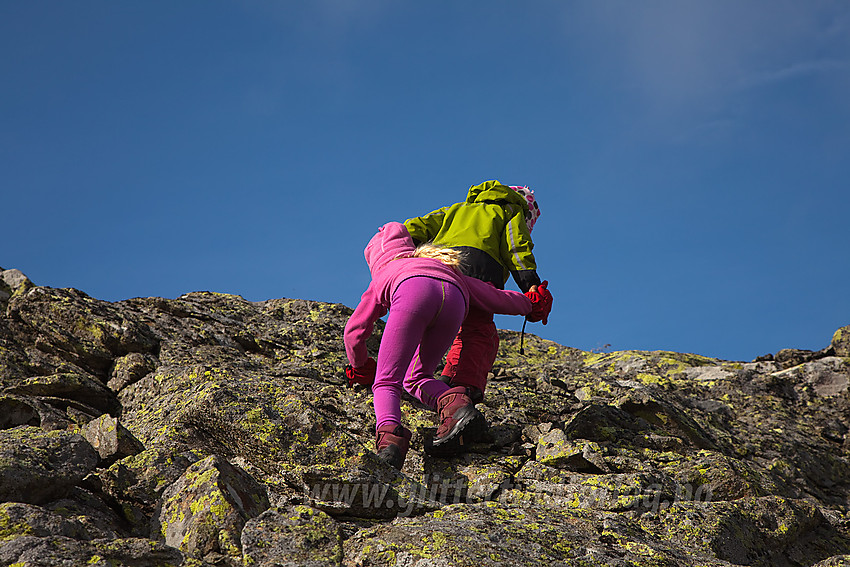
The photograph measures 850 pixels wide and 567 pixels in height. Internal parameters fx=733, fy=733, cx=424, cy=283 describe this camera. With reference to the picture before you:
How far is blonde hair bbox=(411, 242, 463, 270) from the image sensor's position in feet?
25.9

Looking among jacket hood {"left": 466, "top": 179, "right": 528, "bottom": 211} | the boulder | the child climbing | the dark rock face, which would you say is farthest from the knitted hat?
the boulder

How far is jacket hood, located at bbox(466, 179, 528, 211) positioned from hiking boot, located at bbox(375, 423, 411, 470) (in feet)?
11.5

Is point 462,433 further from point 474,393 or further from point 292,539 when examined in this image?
point 292,539

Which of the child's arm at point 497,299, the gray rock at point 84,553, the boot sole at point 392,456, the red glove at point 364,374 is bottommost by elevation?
the gray rock at point 84,553

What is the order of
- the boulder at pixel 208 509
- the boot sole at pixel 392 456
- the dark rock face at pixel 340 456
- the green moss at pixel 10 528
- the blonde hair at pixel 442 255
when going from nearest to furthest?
the green moss at pixel 10 528 < the boulder at pixel 208 509 < the dark rock face at pixel 340 456 < the boot sole at pixel 392 456 < the blonde hair at pixel 442 255

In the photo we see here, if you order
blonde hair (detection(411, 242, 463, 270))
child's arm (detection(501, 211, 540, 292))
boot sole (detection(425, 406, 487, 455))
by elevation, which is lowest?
boot sole (detection(425, 406, 487, 455))

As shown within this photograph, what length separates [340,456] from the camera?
22.6 ft

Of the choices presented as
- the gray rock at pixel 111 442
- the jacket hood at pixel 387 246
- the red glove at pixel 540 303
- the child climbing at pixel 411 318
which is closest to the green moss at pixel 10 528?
the gray rock at pixel 111 442

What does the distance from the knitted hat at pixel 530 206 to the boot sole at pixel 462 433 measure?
336 cm

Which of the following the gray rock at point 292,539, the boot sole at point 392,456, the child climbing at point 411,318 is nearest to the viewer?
the gray rock at point 292,539

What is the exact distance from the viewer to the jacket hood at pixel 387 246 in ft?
26.6

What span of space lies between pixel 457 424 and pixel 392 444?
760mm

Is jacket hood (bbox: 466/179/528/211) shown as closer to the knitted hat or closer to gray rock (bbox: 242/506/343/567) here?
the knitted hat

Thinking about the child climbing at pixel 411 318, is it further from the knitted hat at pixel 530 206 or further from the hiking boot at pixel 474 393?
the knitted hat at pixel 530 206
